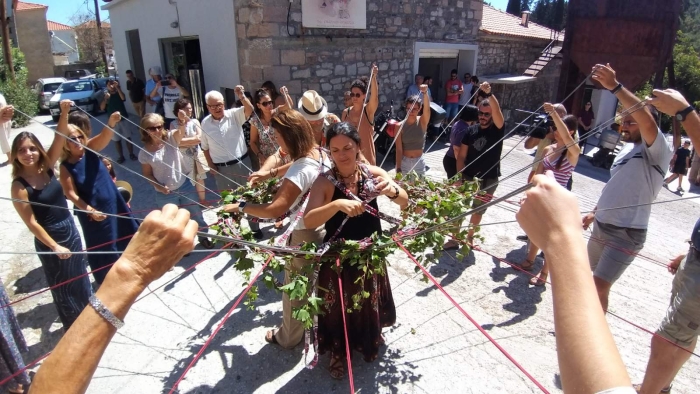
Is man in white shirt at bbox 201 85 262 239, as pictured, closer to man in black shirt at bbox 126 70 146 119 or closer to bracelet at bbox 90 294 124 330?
bracelet at bbox 90 294 124 330

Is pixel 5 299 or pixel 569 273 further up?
pixel 569 273

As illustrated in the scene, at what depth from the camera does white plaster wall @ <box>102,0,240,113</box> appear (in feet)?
27.7

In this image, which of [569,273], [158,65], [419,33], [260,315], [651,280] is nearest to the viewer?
[569,273]

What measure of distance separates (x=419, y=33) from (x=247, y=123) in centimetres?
697

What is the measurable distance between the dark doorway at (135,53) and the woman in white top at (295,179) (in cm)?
1263

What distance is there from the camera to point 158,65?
11836 mm

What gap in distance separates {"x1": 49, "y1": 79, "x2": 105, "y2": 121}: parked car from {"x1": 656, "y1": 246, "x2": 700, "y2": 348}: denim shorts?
1762cm

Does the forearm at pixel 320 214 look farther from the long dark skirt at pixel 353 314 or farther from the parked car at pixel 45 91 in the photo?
the parked car at pixel 45 91

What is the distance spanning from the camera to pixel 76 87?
16438 mm

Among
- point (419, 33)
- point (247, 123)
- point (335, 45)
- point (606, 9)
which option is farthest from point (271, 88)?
point (606, 9)

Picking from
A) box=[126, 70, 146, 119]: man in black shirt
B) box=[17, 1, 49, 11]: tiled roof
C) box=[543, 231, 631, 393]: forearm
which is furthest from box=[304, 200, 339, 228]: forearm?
box=[17, 1, 49, 11]: tiled roof

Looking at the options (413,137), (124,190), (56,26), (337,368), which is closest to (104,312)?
Result: (337,368)

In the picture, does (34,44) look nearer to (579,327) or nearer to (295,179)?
(295,179)

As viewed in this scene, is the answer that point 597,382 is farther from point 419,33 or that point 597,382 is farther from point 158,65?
point 158,65
